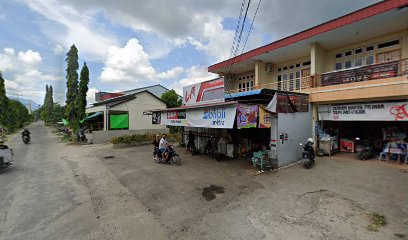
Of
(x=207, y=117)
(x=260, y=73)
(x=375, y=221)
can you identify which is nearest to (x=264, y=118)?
(x=207, y=117)

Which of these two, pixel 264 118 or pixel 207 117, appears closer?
pixel 264 118

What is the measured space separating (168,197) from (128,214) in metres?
1.42

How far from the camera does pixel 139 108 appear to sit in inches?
932

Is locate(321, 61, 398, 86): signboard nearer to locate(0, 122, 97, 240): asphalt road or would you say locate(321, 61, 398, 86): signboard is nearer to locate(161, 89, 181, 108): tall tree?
locate(0, 122, 97, 240): asphalt road

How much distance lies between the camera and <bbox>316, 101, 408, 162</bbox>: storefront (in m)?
9.23

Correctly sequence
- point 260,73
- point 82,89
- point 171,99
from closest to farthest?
1. point 260,73
2. point 82,89
3. point 171,99

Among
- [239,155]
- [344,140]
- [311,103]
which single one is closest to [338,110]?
[311,103]

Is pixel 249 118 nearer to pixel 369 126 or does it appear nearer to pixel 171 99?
pixel 369 126

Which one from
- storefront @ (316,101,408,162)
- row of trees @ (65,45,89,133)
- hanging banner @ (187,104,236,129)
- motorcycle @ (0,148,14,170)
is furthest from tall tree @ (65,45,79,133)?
storefront @ (316,101,408,162)

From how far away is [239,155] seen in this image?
496 inches

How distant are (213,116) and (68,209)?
20.4ft

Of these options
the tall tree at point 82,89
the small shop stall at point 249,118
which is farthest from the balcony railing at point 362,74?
Answer: the tall tree at point 82,89

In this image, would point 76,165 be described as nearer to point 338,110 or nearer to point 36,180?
point 36,180

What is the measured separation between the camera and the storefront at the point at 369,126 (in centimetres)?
923
